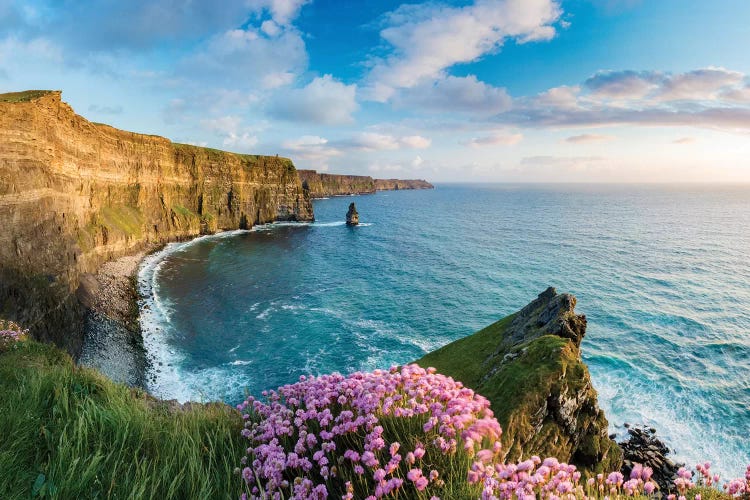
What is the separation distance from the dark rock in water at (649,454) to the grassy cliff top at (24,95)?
173 feet

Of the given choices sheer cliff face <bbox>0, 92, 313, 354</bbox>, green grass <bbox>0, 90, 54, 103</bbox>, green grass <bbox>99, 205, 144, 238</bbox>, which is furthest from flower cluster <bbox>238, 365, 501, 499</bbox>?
green grass <bbox>99, 205, 144, 238</bbox>

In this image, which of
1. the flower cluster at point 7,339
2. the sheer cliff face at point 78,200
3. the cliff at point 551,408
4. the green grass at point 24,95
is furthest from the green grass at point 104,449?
the green grass at point 24,95

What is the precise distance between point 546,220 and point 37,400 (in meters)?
126

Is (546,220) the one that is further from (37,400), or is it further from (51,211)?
(37,400)

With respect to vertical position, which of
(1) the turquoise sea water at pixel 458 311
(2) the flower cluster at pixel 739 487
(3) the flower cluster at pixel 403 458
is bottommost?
(1) the turquoise sea water at pixel 458 311

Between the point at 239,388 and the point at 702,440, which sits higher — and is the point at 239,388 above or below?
above

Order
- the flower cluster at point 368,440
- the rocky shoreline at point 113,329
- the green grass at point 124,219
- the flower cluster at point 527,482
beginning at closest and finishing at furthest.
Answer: the flower cluster at point 527,482 → the flower cluster at point 368,440 → the rocky shoreline at point 113,329 → the green grass at point 124,219

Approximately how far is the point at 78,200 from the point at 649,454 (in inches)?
2365

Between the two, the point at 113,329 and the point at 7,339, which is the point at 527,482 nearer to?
the point at 7,339

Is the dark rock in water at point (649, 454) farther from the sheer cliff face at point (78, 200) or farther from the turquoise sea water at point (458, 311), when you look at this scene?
the sheer cliff face at point (78, 200)

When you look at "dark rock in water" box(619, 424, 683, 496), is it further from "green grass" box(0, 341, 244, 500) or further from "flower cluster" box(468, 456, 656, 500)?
"green grass" box(0, 341, 244, 500)

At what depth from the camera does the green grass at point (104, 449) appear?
3.89 m

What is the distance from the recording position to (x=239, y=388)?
2709 centimetres

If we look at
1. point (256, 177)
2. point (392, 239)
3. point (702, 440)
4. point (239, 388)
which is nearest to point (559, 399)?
point (702, 440)
